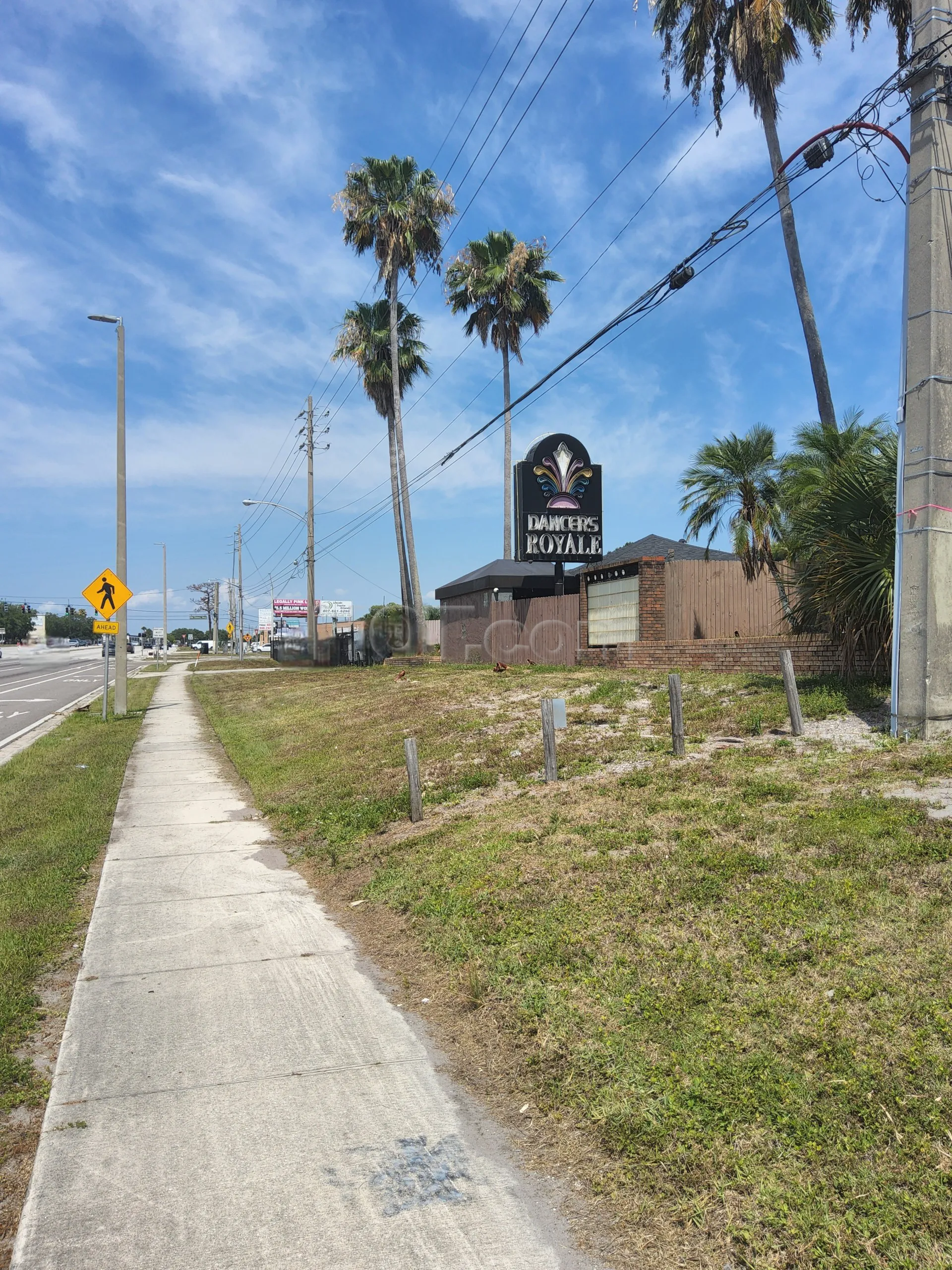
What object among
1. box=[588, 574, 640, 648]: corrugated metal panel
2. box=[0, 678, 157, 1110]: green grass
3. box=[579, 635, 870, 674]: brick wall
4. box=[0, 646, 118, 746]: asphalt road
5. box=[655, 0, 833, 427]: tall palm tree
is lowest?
box=[0, 678, 157, 1110]: green grass

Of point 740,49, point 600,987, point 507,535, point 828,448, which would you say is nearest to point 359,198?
point 507,535

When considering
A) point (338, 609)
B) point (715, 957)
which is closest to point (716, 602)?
point (715, 957)

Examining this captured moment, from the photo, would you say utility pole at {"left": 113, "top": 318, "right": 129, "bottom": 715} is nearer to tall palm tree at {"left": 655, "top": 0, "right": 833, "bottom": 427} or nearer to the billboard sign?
tall palm tree at {"left": 655, "top": 0, "right": 833, "bottom": 427}

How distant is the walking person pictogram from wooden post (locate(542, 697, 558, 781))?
1531 centimetres

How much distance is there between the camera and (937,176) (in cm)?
891

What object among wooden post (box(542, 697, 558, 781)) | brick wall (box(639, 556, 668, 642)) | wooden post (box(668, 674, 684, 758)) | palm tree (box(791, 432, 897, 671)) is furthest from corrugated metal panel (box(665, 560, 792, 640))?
wooden post (box(542, 697, 558, 781))

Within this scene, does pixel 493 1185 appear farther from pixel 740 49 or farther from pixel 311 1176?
pixel 740 49

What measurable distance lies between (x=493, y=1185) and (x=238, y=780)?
1033cm

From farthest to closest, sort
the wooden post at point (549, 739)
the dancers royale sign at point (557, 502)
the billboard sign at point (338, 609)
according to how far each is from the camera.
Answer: the billboard sign at point (338, 609) → the dancers royale sign at point (557, 502) → the wooden post at point (549, 739)

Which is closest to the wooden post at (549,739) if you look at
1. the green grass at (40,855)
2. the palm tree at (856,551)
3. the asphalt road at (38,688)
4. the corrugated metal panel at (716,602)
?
the palm tree at (856,551)

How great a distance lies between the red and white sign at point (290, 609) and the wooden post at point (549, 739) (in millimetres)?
148338

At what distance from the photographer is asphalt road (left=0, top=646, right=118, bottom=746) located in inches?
913

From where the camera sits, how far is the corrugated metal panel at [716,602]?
61.6ft

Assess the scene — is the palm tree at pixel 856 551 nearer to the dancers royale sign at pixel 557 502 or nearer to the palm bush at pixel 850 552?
the palm bush at pixel 850 552
